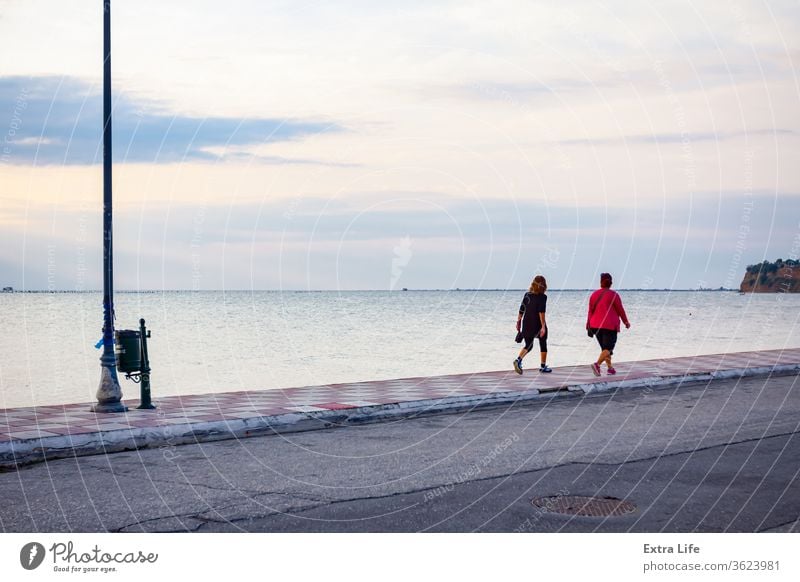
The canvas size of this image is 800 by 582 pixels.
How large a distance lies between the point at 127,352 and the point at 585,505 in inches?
324

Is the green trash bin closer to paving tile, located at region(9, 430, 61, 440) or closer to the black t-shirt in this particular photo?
paving tile, located at region(9, 430, 61, 440)

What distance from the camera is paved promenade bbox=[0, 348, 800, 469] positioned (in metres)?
10.4

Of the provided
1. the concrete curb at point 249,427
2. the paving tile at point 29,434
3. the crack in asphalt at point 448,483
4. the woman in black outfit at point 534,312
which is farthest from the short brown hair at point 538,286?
the paving tile at point 29,434

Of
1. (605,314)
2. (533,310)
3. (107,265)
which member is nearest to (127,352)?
(107,265)

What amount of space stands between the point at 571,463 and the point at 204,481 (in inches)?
134

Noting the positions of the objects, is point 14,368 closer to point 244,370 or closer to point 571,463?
point 244,370

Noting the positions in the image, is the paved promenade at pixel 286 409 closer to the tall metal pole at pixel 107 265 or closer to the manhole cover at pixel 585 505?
the tall metal pole at pixel 107 265

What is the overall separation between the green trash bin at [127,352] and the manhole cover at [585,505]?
7.75m

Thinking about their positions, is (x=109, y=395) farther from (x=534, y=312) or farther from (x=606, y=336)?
(x=606, y=336)

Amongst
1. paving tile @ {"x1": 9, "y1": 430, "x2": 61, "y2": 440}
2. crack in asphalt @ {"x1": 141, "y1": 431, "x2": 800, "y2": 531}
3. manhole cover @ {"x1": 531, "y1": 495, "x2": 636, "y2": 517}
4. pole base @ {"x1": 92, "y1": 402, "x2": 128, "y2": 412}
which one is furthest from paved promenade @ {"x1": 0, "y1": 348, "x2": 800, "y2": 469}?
manhole cover @ {"x1": 531, "y1": 495, "x2": 636, "y2": 517}

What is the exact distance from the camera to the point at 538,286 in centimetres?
1739

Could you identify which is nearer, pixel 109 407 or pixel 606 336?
pixel 109 407

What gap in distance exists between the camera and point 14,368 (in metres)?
32.1
